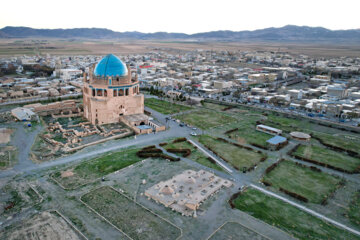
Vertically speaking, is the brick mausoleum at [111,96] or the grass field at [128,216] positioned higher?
the brick mausoleum at [111,96]

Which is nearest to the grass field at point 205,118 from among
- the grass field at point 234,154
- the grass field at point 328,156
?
the grass field at point 234,154

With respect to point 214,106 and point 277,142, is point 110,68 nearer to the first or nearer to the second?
point 214,106

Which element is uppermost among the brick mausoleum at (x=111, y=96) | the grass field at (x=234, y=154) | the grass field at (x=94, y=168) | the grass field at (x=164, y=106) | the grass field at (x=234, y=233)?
the brick mausoleum at (x=111, y=96)

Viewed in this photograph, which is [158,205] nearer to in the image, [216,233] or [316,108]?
[216,233]

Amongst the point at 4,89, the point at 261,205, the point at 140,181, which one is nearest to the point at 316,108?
the point at 261,205

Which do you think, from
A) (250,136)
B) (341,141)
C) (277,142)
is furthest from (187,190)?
(341,141)

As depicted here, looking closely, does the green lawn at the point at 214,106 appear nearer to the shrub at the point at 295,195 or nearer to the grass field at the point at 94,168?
the grass field at the point at 94,168
